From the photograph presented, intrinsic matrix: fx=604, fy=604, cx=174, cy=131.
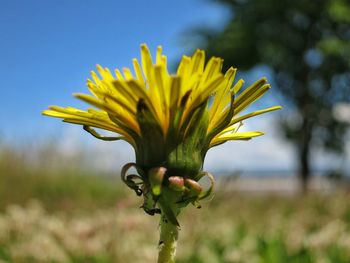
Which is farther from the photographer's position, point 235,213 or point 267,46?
point 267,46

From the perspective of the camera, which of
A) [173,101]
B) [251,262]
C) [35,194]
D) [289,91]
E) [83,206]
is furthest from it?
[289,91]

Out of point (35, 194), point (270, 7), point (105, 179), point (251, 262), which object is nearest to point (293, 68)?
point (270, 7)

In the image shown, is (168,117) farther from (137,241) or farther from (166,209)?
(137,241)

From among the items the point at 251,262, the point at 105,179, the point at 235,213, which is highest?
the point at 105,179

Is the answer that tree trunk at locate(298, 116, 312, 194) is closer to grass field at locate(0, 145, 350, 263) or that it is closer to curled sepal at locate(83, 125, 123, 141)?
grass field at locate(0, 145, 350, 263)

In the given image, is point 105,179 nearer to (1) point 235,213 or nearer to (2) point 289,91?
(1) point 235,213

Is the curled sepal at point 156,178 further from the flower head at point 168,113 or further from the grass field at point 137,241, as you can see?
the grass field at point 137,241

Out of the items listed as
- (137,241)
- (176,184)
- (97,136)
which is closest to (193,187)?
(176,184)

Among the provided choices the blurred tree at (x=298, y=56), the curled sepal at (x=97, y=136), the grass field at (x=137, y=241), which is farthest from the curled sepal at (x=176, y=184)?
the blurred tree at (x=298, y=56)
